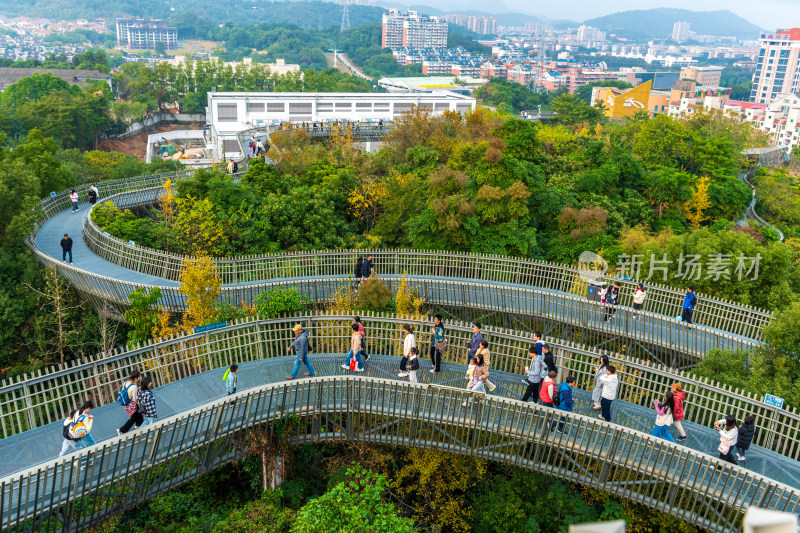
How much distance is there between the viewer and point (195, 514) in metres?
13.2

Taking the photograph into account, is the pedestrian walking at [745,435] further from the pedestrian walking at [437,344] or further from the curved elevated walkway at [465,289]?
the pedestrian walking at [437,344]

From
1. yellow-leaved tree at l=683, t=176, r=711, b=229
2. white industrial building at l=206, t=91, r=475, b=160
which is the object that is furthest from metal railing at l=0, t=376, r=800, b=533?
white industrial building at l=206, t=91, r=475, b=160

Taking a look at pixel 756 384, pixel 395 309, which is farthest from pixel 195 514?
pixel 756 384

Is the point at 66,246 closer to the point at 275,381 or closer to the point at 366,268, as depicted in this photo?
the point at 366,268

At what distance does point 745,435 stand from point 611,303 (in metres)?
8.50

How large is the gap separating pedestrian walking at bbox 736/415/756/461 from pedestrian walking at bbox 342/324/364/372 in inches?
310

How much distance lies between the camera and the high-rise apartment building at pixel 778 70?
598 feet

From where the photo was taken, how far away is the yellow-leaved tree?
120 feet

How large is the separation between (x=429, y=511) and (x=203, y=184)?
57.6 feet

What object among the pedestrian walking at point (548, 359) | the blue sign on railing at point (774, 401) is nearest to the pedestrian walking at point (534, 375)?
the pedestrian walking at point (548, 359)

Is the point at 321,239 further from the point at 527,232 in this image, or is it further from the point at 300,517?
the point at 300,517

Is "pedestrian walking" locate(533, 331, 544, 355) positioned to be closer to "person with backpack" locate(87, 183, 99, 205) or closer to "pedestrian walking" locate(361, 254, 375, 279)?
"pedestrian walking" locate(361, 254, 375, 279)

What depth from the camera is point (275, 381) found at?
14289 millimetres

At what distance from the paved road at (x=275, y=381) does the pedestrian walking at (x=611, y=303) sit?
18.1ft
